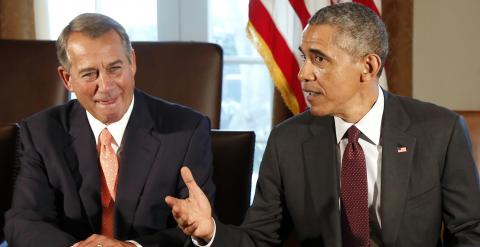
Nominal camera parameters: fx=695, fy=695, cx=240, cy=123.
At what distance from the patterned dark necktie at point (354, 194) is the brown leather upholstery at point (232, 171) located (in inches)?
13.8

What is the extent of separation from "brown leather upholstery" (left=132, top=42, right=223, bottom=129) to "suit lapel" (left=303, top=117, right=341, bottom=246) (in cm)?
69

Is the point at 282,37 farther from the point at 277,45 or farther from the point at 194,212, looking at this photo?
the point at 194,212

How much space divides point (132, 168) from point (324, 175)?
54cm

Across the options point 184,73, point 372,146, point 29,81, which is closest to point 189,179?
point 372,146

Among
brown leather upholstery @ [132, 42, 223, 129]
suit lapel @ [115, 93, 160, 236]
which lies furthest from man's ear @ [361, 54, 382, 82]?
brown leather upholstery @ [132, 42, 223, 129]

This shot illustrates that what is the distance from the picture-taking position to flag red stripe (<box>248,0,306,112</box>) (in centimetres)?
303

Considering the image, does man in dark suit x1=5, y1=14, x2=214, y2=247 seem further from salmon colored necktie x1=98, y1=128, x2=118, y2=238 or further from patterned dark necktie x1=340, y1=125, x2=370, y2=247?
patterned dark necktie x1=340, y1=125, x2=370, y2=247

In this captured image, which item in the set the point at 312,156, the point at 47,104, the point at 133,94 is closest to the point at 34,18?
the point at 47,104

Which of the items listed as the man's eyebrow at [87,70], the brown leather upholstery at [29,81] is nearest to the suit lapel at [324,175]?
the man's eyebrow at [87,70]

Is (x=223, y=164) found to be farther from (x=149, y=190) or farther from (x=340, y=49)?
(x=340, y=49)

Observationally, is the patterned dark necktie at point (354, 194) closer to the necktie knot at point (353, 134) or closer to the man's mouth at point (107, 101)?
the necktie knot at point (353, 134)

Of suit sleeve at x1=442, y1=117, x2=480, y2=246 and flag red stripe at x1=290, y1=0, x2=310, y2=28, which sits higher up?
flag red stripe at x1=290, y1=0, x2=310, y2=28

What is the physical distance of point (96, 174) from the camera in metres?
1.99

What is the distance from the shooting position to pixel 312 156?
74.2 inches
